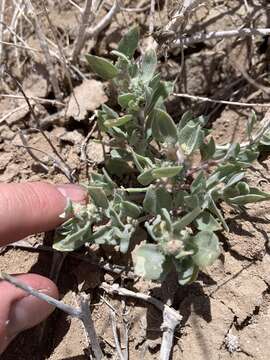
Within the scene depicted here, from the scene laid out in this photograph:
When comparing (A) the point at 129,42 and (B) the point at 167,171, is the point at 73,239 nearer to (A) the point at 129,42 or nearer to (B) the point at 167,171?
(B) the point at 167,171

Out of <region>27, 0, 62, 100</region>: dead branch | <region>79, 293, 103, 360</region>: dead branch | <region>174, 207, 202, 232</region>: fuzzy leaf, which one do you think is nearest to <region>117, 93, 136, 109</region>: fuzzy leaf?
<region>174, 207, 202, 232</region>: fuzzy leaf

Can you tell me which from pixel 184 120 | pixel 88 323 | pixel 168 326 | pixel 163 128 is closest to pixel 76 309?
pixel 88 323

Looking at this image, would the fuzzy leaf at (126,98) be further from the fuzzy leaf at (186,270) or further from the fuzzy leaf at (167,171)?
the fuzzy leaf at (186,270)

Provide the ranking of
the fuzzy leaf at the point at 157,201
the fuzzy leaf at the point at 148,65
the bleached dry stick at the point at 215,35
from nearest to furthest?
the fuzzy leaf at the point at 157,201 < the fuzzy leaf at the point at 148,65 < the bleached dry stick at the point at 215,35

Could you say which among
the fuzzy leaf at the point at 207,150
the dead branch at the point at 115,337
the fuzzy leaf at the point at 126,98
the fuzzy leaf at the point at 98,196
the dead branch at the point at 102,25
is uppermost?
the dead branch at the point at 102,25

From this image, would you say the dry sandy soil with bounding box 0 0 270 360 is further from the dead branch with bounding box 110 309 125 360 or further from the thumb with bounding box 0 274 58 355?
the thumb with bounding box 0 274 58 355

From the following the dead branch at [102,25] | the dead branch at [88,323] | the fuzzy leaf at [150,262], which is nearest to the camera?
the dead branch at [88,323]

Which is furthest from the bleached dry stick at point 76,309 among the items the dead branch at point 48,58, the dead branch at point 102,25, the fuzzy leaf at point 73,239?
the dead branch at point 102,25
